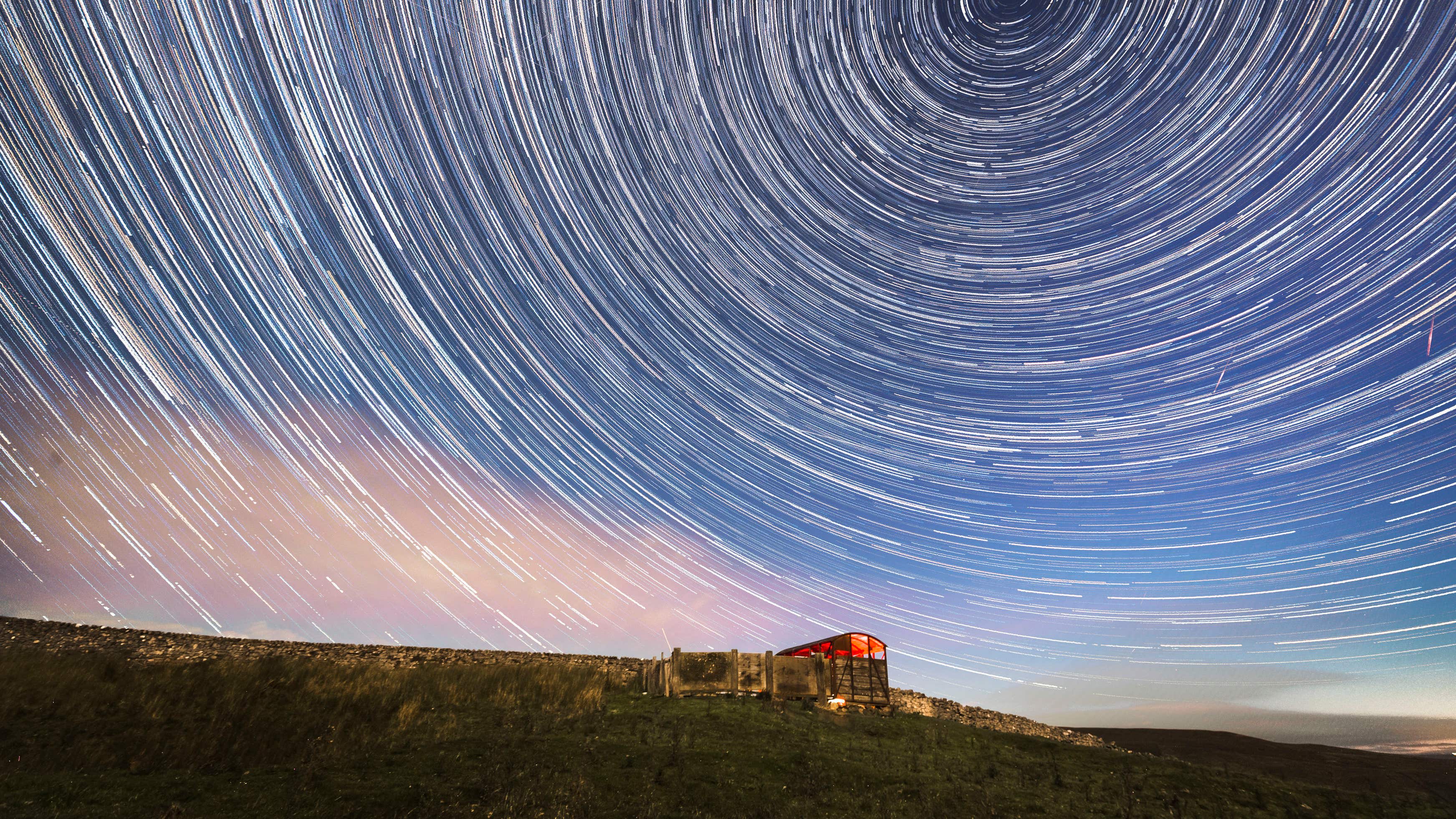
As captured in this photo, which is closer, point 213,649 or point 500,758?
point 500,758

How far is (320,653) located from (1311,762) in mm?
40358

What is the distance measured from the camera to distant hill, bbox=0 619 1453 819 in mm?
10891

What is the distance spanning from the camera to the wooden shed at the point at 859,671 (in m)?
23.7

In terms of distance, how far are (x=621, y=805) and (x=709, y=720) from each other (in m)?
6.17

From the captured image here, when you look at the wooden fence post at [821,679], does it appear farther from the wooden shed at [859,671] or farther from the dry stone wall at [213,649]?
the dry stone wall at [213,649]

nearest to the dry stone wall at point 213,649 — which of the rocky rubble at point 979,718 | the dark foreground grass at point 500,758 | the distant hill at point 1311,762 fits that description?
the dark foreground grass at point 500,758

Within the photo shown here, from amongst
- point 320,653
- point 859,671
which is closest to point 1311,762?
point 859,671

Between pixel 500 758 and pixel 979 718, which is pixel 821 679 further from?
pixel 500 758

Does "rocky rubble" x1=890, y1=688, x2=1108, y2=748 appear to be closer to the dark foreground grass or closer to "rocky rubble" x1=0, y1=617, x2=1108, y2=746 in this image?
"rocky rubble" x1=0, y1=617, x2=1108, y2=746

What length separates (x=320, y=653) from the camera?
23797mm

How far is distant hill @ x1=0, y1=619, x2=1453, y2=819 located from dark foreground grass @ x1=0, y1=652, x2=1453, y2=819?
0.19 feet

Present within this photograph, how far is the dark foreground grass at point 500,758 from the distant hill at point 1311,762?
224 centimetres

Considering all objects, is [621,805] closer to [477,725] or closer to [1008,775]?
[477,725]

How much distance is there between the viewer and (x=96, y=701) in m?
14.5
